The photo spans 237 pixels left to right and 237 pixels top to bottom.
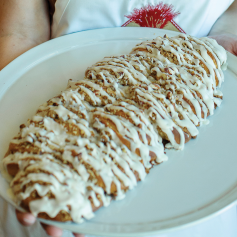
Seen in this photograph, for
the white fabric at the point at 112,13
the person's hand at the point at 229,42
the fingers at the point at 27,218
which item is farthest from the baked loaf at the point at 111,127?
the white fabric at the point at 112,13

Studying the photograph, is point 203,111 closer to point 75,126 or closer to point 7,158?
point 75,126

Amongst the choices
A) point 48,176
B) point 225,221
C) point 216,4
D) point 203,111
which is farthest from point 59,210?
point 216,4

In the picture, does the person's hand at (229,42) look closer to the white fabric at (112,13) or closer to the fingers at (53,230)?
the white fabric at (112,13)

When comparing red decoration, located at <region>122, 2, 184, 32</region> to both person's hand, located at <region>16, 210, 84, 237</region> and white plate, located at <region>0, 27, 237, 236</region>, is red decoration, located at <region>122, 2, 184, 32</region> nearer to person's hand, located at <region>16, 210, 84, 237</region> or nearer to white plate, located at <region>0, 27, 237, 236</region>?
white plate, located at <region>0, 27, 237, 236</region>

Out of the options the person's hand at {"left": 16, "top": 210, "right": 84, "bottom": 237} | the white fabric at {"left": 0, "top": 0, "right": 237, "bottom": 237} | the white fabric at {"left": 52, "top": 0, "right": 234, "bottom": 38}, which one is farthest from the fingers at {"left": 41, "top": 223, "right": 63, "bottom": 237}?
the white fabric at {"left": 52, "top": 0, "right": 234, "bottom": 38}

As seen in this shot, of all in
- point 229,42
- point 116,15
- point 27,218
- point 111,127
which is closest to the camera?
point 27,218

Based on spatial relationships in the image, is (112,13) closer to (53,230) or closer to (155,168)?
(155,168)

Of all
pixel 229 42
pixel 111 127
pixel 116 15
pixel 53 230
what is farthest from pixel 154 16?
pixel 53 230
